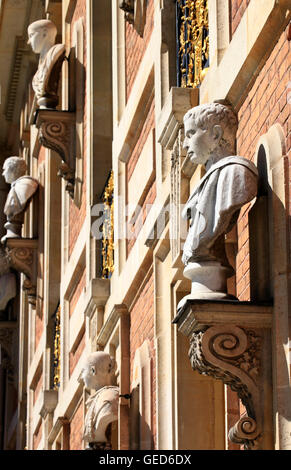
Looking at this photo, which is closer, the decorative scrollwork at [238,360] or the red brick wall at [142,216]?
the decorative scrollwork at [238,360]

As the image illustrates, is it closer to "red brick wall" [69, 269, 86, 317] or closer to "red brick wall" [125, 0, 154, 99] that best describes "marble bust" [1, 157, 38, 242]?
"red brick wall" [69, 269, 86, 317]

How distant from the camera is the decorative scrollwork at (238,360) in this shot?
278 inches

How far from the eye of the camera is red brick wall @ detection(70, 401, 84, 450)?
50.9 ft

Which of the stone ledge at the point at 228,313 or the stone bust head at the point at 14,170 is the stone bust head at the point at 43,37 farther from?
the stone ledge at the point at 228,313

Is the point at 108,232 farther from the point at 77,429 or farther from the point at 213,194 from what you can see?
the point at 213,194

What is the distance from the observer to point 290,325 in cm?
693

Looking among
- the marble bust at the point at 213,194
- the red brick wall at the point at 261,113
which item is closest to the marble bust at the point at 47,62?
the red brick wall at the point at 261,113

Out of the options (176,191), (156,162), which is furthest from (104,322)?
(176,191)

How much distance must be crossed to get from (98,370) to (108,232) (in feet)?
6.42

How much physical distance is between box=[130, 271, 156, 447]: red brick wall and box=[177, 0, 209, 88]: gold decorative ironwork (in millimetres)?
1880

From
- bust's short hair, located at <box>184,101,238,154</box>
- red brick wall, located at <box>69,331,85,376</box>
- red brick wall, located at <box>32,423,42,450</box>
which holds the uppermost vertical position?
red brick wall, located at <box>32,423,42,450</box>

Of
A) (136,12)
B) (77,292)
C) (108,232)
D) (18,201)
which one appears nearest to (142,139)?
(136,12)

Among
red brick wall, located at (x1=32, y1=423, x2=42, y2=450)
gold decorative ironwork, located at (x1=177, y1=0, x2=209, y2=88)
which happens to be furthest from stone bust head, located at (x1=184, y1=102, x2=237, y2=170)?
red brick wall, located at (x1=32, y1=423, x2=42, y2=450)

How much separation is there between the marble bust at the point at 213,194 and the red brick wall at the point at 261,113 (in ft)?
0.61
